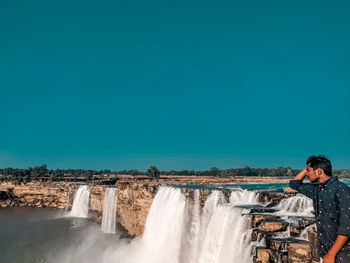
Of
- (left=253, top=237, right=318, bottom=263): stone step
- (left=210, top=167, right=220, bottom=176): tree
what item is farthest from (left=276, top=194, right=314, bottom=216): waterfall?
(left=210, top=167, right=220, bottom=176): tree

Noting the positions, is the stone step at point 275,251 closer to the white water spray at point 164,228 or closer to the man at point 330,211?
the man at point 330,211

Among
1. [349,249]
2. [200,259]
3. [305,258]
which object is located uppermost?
[349,249]

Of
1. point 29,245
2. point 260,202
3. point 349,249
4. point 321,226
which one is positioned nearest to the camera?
point 349,249

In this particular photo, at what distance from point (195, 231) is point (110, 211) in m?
16.3

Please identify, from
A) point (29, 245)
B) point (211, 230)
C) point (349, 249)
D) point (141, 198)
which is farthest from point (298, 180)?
point (29, 245)

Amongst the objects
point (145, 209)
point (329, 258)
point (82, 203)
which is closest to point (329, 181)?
point (329, 258)

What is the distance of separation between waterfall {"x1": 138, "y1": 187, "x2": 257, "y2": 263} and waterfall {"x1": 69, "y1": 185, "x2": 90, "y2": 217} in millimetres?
18858

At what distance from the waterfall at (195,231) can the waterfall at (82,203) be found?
18.9 metres

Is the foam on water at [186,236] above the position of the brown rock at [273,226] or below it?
below

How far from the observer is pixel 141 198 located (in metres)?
26.8

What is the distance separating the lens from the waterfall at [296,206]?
14.2 metres

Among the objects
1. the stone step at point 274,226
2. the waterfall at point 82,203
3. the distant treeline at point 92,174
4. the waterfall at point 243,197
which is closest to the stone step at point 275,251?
the stone step at point 274,226

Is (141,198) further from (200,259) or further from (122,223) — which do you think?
(200,259)

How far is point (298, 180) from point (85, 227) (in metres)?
33.2
